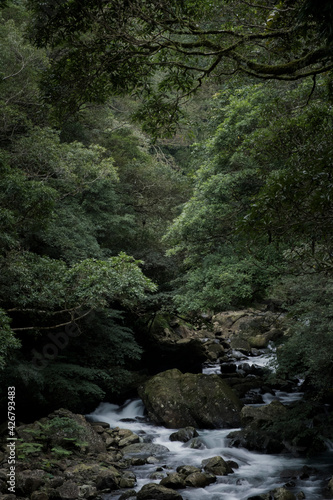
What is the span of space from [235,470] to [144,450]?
2267 mm

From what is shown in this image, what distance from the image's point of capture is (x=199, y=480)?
299 inches

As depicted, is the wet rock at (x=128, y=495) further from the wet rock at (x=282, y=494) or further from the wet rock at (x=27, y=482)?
the wet rock at (x=282, y=494)

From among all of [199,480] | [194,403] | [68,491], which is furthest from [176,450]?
[68,491]

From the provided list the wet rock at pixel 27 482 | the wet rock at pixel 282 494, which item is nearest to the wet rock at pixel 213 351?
the wet rock at pixel 282 494

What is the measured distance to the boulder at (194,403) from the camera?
1090 centimetres

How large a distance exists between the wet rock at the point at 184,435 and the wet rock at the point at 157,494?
10.2 feet

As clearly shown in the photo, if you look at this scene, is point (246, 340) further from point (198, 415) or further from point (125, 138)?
point (125, 138)

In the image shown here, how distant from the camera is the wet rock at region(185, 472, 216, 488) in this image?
24.8 ft

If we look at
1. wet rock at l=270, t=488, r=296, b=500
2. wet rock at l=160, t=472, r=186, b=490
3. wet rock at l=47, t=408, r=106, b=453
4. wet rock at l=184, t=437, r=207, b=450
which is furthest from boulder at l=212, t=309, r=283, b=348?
wet rock at l=160, t=472, r=186, b=490

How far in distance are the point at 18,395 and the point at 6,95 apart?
8.51 metres

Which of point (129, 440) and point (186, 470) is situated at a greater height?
point (129, 440)

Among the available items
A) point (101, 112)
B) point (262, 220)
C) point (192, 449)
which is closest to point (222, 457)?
point (192, 449)

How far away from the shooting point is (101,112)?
56.6 ft

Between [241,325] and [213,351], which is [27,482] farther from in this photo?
[241,325]
